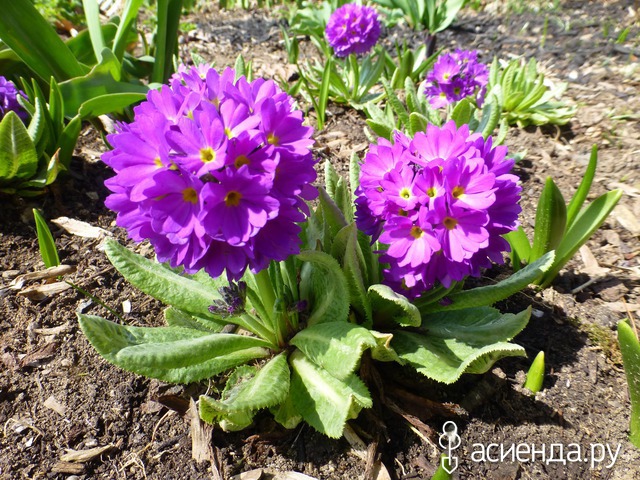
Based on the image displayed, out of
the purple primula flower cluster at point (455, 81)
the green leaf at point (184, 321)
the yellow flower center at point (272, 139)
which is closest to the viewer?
the yellow flower center at point (272, 139)

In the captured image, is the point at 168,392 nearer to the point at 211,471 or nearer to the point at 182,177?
the point at 211,471

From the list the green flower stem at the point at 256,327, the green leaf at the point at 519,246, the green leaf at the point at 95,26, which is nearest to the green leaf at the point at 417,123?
the green leaf at the point at 519,246

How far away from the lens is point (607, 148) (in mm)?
3627

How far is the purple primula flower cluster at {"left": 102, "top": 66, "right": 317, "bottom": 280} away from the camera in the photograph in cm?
137

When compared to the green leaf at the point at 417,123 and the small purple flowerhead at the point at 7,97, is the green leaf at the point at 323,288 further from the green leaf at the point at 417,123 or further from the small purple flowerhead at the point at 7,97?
the small purple flowerhead at the point at 7,97

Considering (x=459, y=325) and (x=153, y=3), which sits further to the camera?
(x=153, y=3)

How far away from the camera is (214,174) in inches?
53.7

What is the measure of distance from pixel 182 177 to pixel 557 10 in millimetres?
5731

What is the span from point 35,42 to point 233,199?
244 centimetres

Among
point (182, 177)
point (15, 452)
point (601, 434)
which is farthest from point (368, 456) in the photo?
point (15, 452)

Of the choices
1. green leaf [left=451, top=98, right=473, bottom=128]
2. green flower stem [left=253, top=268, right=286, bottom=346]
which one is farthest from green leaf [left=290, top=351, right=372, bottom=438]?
green leaf [left=451, top=98, right=473, bottom=128]

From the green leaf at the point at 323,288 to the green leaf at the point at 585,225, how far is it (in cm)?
123

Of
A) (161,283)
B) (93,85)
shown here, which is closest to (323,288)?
(161,283)

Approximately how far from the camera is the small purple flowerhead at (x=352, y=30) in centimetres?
396
